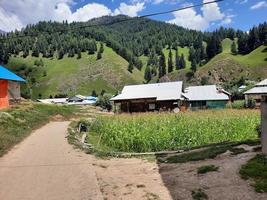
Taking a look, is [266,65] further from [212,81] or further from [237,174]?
[237,174]

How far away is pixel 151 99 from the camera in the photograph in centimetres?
6906

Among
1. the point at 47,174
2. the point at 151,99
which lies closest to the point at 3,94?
the point at 47,174

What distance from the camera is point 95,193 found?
11719 mm

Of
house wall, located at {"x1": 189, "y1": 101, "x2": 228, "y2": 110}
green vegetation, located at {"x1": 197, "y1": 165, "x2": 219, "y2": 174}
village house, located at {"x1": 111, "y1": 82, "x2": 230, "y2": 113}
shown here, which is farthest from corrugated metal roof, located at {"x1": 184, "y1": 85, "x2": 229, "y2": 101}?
green vegetation, located at {"x1": 197, "y1": 165, "x2": 219, "y2": 174}

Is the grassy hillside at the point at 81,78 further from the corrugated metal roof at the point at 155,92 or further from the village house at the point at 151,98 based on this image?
the village house at the point at 151,98

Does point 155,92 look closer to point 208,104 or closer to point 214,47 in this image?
point 208,104

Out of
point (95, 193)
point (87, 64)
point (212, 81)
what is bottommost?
point (95, 193)

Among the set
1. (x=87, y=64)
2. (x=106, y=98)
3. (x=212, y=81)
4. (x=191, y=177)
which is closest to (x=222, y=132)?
(x=191, y=177)

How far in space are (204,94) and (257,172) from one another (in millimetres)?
81001

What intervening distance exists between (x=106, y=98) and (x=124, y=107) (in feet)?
107

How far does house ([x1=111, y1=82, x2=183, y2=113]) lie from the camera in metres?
68.6

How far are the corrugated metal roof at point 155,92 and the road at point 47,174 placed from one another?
155ft

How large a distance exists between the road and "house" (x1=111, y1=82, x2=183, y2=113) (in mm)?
47028

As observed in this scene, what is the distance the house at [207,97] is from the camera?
89.1 m
